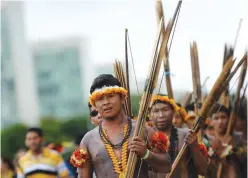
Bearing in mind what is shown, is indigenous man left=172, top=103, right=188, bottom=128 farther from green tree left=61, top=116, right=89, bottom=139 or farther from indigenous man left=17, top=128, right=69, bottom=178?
green tree left=61, top=116, right=89, bottom=139

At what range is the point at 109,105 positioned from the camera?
6.65m

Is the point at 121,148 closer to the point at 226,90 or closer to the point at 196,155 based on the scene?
the point at 196,155

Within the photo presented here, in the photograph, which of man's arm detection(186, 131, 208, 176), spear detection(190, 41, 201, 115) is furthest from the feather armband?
spear detection(190, 41, 201, 115)

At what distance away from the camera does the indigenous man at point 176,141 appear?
848 cm

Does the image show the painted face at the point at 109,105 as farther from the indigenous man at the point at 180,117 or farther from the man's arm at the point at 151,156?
the indigenous man at the point at 180,117

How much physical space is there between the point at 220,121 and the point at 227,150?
0.62 m

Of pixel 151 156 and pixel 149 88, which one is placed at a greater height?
pixel 149 88

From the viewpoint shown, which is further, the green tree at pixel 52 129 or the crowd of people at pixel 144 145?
the green tree at pixel 52 129

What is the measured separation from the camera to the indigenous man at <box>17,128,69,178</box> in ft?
39.3

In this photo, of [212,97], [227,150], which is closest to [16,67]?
[227,150]

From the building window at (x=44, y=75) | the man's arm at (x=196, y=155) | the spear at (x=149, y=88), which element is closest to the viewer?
the spear at (x=149, y=88)

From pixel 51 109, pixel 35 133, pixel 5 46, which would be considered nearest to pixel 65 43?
pixel 51 109

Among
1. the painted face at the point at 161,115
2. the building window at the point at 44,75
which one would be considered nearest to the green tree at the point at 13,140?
the painted face at the point at 161,115

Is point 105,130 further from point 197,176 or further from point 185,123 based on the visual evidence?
point 185,123
